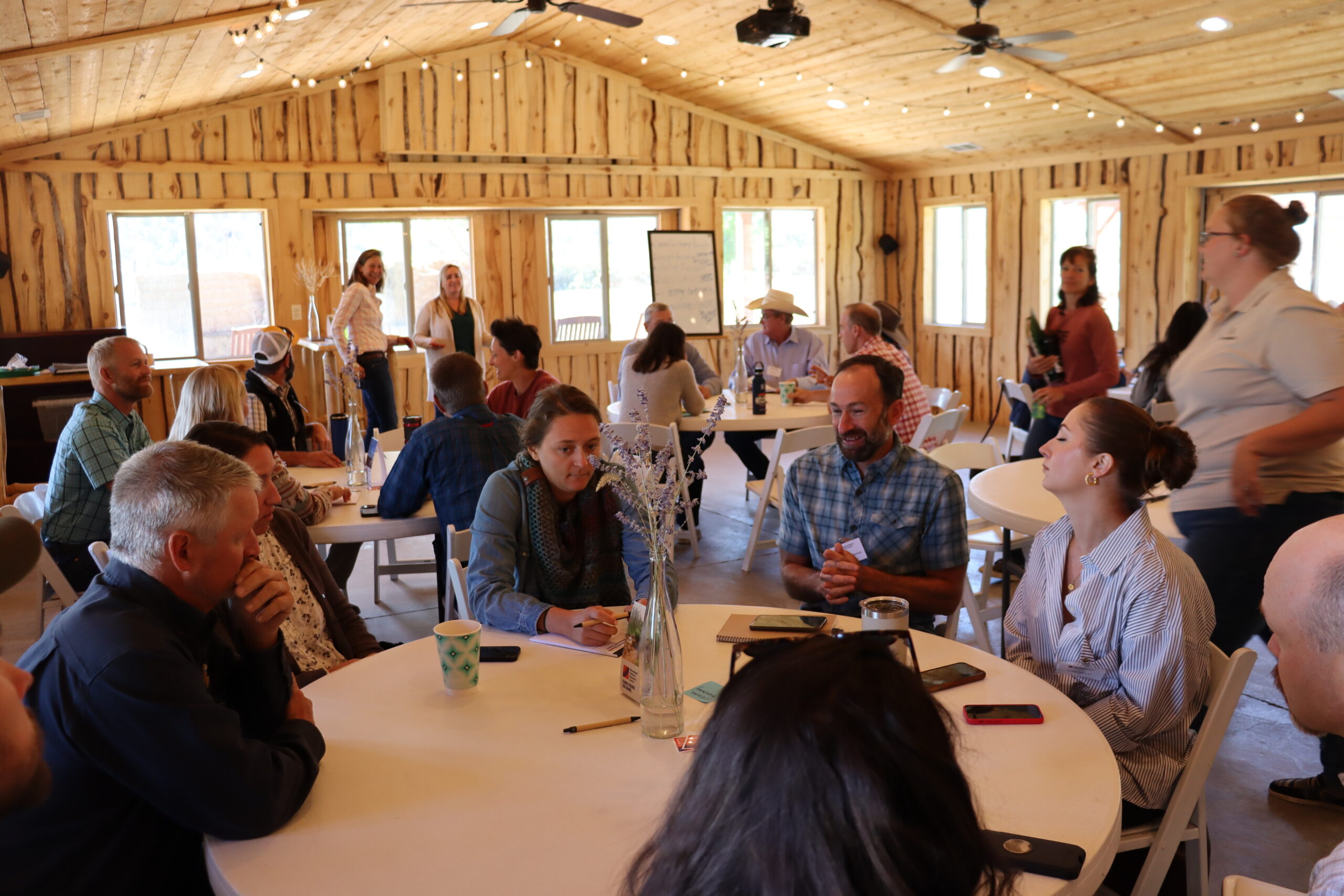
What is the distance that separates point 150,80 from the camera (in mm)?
7023

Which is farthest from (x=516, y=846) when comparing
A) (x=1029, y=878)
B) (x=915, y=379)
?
(x=915, y=379)

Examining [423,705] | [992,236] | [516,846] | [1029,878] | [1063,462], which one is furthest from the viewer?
[992,236]

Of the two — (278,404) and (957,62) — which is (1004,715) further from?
(957,62)

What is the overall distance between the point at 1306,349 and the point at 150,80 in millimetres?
7127

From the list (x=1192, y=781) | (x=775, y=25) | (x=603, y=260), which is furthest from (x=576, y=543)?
(x=603, y=260)

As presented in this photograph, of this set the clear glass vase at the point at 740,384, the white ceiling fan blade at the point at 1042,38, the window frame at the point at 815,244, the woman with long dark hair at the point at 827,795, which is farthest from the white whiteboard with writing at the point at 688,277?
the woman with long dark hair at the point at 827,795

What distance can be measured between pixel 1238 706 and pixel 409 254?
8.46 meters

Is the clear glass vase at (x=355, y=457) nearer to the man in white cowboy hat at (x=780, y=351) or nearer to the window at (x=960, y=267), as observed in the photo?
the man in white cowboy hat at (x=780, y=351)

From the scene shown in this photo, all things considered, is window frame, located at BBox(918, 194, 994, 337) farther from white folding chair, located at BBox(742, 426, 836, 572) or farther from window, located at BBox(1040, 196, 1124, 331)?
white folding chair, located at BBox(742, 426, 836, 572)

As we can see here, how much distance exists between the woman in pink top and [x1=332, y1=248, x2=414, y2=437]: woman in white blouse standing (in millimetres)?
5053

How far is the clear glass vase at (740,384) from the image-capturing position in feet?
22.6

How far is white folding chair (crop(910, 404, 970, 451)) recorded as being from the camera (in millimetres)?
5512

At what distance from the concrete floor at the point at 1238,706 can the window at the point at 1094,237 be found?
459 cm

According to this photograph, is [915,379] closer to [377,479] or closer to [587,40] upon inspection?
[377,479]
